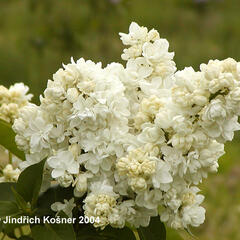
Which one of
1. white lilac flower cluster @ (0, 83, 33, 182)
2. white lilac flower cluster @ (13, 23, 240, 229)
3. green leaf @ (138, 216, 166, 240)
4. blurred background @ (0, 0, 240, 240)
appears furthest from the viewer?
blurred background @ (0, 0, 240, 240)

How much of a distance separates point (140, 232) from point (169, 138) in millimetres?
137

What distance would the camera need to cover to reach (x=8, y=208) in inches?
29.2

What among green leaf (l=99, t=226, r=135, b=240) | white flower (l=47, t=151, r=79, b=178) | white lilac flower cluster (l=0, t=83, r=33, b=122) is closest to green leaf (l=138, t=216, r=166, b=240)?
green leaf (l=99, t=226, r=135, b=240)

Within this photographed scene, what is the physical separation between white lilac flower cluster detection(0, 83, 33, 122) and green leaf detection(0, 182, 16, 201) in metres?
0.11

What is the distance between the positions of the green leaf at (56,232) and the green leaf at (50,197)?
0.03 metres

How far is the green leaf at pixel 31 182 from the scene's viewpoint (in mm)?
730

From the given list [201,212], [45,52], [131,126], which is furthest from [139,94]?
[45,52]

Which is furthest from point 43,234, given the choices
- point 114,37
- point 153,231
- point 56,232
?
point 114,37

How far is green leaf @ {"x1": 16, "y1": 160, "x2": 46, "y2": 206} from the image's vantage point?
730mm

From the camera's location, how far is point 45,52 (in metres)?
3.31

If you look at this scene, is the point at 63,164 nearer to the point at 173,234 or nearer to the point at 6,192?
the point at 6,192

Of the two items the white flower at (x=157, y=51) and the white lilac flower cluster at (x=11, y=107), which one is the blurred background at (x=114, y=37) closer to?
the white lilac flower cluster at (x=11, y=107)

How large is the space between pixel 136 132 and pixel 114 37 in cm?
287

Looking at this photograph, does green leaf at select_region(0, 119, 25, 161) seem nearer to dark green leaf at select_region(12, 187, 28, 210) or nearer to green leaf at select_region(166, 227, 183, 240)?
dark green leaf at select_region(12, 187, 28, 210)
